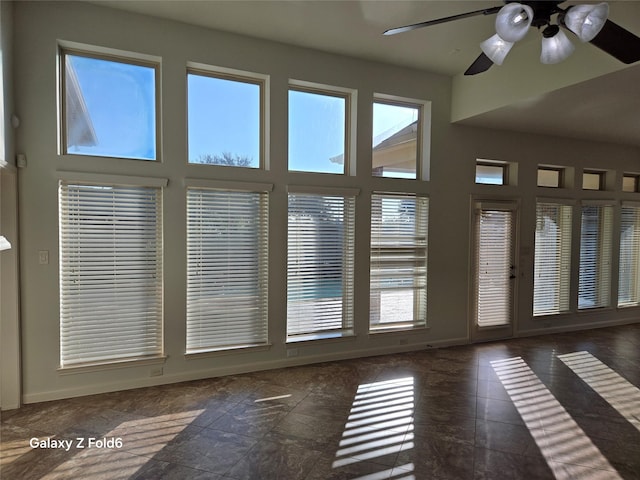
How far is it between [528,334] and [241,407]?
4.40 metres

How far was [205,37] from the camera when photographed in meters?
3.81

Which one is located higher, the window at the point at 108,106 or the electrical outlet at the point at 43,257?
the window at the point at 108,106

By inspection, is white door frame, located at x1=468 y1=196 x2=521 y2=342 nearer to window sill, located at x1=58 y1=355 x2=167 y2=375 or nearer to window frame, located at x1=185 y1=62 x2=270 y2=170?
window frame, located at x1=185 y1=62 x2=270 y2=170

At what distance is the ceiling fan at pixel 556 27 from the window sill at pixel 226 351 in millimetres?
3278

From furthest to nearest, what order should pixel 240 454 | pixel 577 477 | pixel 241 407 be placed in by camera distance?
pixel 241 407 < pixel 240 454 < pixel 577 477

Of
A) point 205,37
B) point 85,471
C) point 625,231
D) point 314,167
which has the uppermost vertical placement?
point 205,37

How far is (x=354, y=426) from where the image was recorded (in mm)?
3021

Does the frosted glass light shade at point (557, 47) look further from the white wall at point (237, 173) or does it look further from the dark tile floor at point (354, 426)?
the dark tile floor at point (354, 426)

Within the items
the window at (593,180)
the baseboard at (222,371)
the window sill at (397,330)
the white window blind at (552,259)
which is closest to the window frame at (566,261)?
the white window blind at (552,259)

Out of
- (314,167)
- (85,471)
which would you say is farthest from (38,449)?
(314,167)

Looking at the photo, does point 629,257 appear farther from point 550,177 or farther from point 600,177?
point 550,177

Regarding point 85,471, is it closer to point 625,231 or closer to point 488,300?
point 488,300

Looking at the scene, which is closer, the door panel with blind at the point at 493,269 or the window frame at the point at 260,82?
the window frame at the point at 260,82

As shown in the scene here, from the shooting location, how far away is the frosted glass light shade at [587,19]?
6.57 ft
